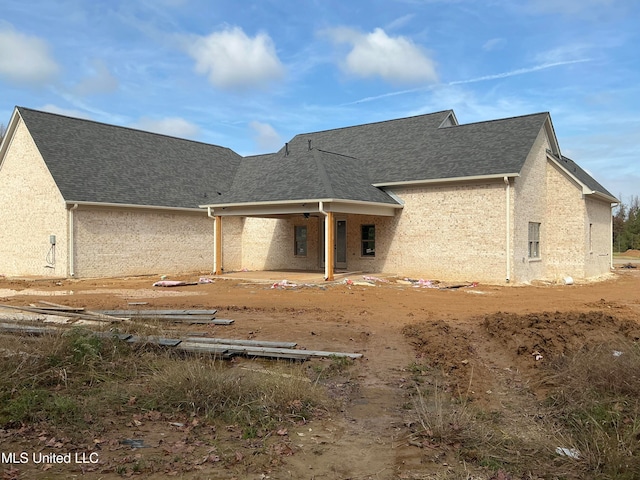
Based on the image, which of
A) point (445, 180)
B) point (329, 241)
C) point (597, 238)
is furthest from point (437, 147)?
point (597, 238)

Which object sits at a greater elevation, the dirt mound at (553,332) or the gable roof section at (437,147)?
the gable roof section at (437,147)

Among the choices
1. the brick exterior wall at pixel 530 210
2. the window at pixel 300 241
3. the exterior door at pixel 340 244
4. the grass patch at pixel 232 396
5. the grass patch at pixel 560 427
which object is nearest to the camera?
the grass patch at pixel 560 427

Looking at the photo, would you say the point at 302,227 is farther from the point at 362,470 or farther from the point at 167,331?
the point at 362,470

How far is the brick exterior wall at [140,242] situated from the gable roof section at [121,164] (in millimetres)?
661

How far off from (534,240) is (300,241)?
1045 centimetres

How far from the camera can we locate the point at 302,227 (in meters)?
24.9

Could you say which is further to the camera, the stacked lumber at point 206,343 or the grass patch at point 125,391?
the stacked lumber at point 206,343

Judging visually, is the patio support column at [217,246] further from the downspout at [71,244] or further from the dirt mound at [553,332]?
the dirt mound at [553,332]

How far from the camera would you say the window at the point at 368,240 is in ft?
71.6

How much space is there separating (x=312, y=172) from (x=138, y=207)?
733 centimetres

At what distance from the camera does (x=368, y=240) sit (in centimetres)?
2202

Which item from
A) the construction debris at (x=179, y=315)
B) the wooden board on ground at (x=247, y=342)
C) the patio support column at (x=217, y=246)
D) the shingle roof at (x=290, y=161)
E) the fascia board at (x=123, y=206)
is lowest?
the wooden board on ground at (x=247, y=342)

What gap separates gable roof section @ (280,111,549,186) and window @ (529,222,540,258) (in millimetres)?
3035

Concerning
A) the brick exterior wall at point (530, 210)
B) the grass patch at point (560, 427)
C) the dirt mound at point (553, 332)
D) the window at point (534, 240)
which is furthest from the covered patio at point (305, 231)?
the grass patch at point (560, 427)
